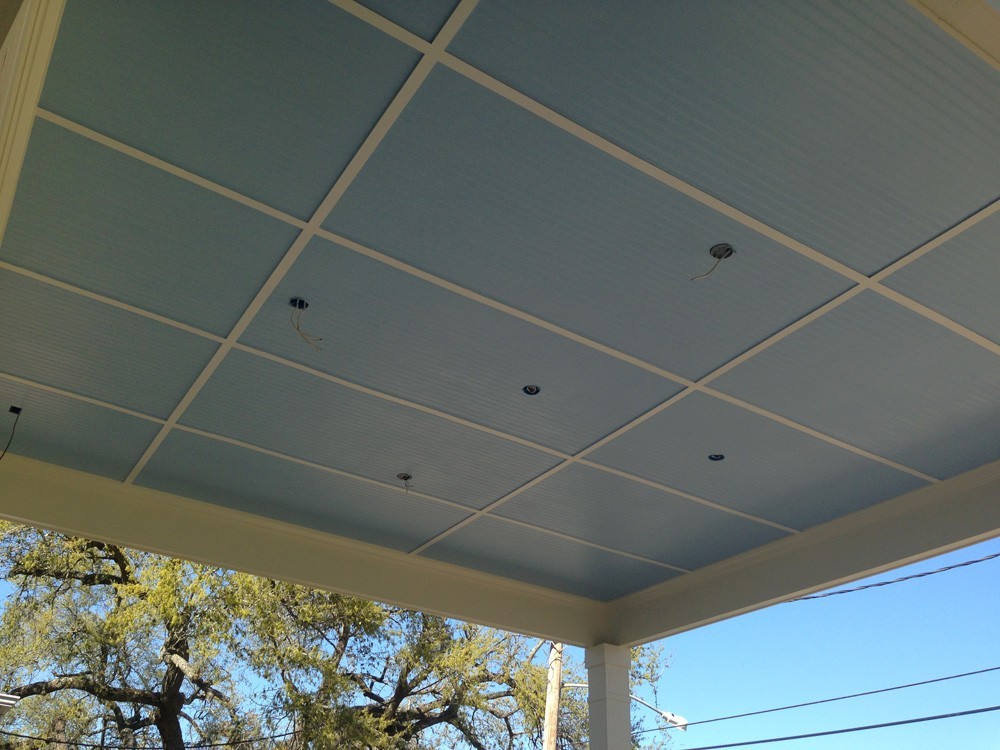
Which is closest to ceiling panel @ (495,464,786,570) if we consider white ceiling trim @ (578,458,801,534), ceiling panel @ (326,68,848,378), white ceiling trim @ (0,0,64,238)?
white ceiling trim @ (578,458,801,534)

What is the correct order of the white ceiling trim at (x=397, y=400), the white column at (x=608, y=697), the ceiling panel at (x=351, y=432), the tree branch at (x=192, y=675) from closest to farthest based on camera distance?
the white ceiling trim at (x=397, y=400)
the ceiling panel at (x=351, y=432)
the white column at (x=608, y=697)
the tree branch at (x=192, y=675)

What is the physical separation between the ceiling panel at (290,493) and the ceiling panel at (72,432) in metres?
0.15

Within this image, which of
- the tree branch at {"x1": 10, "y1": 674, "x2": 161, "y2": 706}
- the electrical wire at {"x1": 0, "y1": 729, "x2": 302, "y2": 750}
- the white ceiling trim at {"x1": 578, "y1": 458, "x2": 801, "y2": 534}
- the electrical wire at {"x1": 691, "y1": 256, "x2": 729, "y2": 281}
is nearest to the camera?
the electrical wire at {"x1": 691, "y1": 256, "x2": 729, "y2": 281}

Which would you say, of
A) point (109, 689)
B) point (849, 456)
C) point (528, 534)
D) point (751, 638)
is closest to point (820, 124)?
point (849, 456)

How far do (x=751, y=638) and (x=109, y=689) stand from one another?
1401 cm

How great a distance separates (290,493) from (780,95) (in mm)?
3948

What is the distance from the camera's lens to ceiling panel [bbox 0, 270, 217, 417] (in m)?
3.99

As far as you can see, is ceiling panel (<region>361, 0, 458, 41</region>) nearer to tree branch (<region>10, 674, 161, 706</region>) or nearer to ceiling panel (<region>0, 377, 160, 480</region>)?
ceiling panel (<region>0, 377, 160, 480</region>)

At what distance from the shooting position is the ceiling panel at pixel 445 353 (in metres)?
3.72

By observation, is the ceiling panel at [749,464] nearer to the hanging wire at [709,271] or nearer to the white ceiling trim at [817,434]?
the white ceiling trim at [817,434]

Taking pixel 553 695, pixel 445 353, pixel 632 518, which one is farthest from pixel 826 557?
pixel 553 695

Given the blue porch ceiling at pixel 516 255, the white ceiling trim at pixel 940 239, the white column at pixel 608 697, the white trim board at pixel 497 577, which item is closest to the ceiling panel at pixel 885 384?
the blue porch ceiling at pixel 516 255

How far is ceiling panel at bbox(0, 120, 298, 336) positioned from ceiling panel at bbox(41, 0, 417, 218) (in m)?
0.16

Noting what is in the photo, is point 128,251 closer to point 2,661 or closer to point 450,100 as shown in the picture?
point 450,100
